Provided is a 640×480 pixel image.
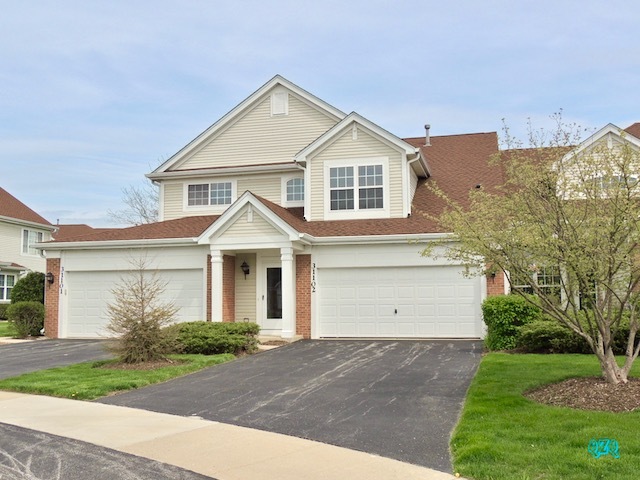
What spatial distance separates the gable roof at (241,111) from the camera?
850 inches

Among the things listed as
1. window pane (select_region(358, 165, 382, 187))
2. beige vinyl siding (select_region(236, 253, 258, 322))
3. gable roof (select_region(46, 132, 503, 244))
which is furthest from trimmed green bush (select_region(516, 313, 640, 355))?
beige vinyl siding (select_region(236, 253, 258, 322))

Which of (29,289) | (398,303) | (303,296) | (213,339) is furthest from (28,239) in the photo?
(398,303)

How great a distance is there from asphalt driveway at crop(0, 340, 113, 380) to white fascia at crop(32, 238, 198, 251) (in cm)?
317

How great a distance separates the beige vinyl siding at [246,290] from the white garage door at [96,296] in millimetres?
1365

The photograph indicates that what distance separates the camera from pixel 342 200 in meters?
19.3

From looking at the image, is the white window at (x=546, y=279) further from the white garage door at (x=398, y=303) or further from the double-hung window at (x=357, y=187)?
the double-hung window at (x=357, y=187)

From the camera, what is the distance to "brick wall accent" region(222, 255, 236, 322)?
727 inches

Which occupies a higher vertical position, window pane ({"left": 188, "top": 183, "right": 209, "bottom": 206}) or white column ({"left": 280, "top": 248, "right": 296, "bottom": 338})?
window pane ({"left": 188, "top": 183, "right": 209, "bottom": 206})

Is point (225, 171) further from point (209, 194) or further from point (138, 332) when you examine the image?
point (138, 332)

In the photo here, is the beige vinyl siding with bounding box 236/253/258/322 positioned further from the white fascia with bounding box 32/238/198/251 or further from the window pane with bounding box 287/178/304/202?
the window pane with bounding box 287/178/304/202

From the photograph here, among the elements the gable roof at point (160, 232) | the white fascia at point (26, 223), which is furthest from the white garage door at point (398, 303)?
the white fascia at point (26, 223)

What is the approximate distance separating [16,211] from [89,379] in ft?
105

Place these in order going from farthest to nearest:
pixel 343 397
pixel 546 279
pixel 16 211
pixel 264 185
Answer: pixel 16 211 → pixel 264 185 → pixel 546 279 → pixel 343 397

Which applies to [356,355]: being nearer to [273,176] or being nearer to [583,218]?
[583,218]
